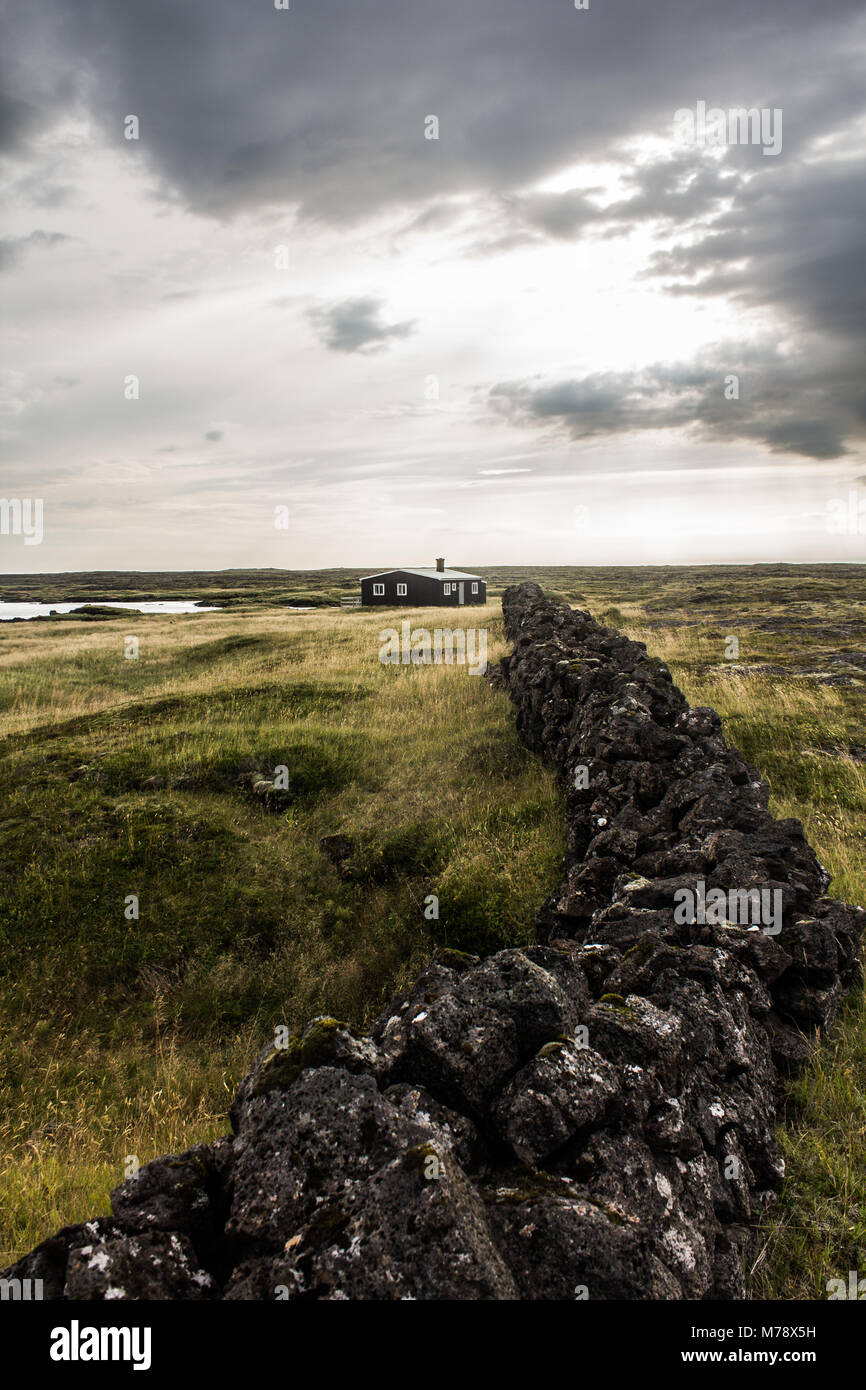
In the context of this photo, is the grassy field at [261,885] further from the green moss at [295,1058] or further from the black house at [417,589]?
the black house at [417,589]

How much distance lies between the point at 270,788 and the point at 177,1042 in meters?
6.50

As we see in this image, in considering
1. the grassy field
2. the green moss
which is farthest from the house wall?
the green moss

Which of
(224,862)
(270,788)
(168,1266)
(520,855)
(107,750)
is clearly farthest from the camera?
(107,750)

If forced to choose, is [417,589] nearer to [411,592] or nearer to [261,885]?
[411,592]

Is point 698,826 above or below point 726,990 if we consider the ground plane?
above

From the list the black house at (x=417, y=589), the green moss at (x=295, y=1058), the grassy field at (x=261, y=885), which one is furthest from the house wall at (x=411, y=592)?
the green moss at (x=295, y=1058)

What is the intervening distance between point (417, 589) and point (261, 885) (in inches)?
2464

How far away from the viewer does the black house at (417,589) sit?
234 feet

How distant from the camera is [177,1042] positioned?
8.33 m

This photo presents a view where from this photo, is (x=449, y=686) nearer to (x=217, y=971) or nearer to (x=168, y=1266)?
(x=217, y=971)

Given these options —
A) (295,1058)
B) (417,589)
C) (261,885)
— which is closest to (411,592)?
(417,589)

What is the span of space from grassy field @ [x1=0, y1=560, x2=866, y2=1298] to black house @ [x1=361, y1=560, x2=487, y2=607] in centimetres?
4957

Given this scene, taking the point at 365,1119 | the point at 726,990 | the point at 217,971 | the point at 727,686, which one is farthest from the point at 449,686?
the point at 365,1119

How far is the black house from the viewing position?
71.3 metres
